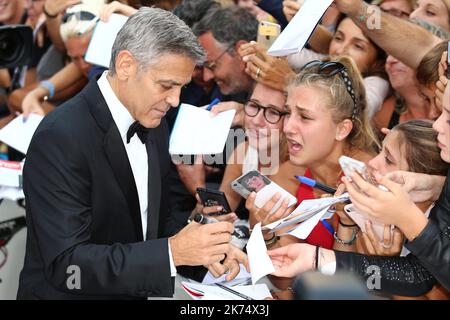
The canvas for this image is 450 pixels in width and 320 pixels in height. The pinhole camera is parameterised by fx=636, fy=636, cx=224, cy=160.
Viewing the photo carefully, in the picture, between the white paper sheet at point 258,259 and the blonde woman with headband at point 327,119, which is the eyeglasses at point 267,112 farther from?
the white paper sheet at point 258,259

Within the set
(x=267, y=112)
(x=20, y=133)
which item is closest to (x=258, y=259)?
(x=267, y=112)

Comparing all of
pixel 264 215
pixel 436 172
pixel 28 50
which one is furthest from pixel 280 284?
pixel 28 50

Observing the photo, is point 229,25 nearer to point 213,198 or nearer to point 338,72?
point 338,72

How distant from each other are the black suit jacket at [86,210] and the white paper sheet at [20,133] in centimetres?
114

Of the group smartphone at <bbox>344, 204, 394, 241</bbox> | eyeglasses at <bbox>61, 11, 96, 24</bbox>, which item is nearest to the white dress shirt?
smartphone at <bbox>344, 204, 394, 241</bbox>

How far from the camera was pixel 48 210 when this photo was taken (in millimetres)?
2145

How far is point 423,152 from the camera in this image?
7.80ft

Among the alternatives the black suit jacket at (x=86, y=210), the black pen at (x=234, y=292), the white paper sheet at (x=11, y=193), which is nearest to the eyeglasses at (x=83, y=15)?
the white paper sheet at (x=11, y=193)

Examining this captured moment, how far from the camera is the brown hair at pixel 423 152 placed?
7.77 feet

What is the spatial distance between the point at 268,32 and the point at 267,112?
1.35ft
